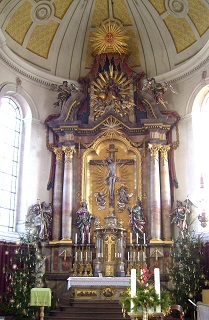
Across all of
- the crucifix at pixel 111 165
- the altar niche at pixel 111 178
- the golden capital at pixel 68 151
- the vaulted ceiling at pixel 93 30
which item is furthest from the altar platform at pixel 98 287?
the vaulted ceiling at pixel 93 30

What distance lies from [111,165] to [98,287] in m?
4.86

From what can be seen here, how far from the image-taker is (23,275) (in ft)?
45.0

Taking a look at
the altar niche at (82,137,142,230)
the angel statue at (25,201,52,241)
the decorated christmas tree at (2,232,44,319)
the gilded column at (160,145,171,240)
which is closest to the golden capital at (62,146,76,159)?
the altar niche at (82,137,142,230)

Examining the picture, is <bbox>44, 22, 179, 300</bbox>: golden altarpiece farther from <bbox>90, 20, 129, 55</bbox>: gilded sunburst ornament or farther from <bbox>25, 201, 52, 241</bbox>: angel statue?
<bbox>25, 201, 52, 241</bbox>: angel statue

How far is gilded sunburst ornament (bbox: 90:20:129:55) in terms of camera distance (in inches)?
699

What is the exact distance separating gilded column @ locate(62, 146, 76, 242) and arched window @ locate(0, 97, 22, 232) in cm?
182

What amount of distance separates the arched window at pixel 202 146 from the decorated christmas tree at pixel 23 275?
18.7 ft

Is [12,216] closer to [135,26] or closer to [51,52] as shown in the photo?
[51,52]

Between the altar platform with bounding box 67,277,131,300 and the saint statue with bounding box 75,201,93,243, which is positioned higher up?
the saint statue with bounding box 75,201,93,243

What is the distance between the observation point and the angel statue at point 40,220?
1558 cm

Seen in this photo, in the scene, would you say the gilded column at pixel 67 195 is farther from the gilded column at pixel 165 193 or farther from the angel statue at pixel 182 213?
the angel statue at pixel 182 213

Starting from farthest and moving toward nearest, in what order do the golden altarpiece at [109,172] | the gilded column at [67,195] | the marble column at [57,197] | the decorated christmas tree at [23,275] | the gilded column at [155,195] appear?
the marble column at [57,197]
the gilded column at [67,195]
the gilded column at [155,195]
the golden altarpiece at [109,172]
the decorated christmas tree at [23,275]

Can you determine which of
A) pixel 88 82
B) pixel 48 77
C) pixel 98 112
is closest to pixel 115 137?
pixel 98 112

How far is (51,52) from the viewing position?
18172 millimetres
